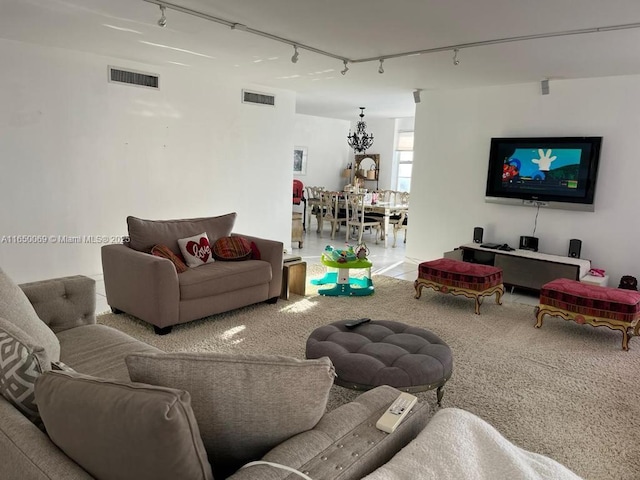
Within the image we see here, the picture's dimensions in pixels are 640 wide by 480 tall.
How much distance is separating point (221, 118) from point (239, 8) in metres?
2.94

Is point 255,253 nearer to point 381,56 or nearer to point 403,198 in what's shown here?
point 381,56

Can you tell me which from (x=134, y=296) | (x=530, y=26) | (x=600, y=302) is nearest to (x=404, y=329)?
(x=600, y=302)

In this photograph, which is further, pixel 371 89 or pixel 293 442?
pixel 371 89

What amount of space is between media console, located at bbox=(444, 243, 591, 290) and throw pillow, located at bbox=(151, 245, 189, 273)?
340 cm

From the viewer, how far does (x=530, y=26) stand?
138 inches

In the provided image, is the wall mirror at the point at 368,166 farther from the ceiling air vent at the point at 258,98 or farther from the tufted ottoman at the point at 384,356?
the tufted ottoman at the point at 384,356

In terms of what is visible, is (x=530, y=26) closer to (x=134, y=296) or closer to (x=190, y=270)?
(x=190, y=270)

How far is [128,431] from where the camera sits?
3.03ft

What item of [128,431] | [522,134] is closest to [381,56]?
[522,134]

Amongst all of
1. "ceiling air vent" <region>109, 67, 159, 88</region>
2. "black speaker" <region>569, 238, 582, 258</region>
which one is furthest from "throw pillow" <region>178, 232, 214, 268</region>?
"black speaker" <region>569, 238, 582, 258</region>

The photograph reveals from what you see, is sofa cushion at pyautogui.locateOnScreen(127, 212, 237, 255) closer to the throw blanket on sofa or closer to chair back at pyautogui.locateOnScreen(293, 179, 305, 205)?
the throw blanket on sofa

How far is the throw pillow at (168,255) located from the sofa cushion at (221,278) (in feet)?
0.25

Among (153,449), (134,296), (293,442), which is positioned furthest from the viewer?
(134,296)

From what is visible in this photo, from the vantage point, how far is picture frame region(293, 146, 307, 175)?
10773mm
